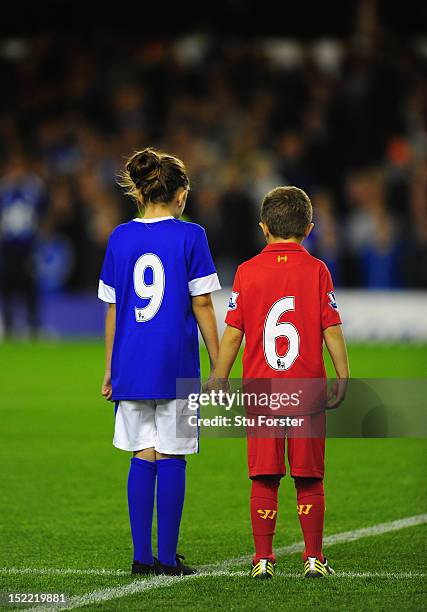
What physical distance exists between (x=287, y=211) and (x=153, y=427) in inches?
39.1

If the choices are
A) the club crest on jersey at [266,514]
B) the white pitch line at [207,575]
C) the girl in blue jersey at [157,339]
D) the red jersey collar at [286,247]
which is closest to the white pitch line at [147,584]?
the white pitch line at [207,575]

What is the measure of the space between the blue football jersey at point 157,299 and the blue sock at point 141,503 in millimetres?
294

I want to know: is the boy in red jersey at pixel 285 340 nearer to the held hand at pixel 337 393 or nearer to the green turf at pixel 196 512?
the held hand at pixel 337 393

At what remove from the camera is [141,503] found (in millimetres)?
5289

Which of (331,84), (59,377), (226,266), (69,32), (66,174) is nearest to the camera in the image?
(59,377)

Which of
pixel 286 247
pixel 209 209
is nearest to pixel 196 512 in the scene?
pixel 286 247

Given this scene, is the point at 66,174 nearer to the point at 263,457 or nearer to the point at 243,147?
the point at 243,147

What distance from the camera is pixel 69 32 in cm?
2330

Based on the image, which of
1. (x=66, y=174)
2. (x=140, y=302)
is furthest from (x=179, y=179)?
(x=66, y=174)

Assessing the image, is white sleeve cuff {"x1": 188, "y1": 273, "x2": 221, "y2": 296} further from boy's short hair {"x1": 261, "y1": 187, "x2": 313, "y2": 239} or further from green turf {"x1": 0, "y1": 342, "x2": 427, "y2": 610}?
green turf {"x1": 0, "y1": 342, "x2": 427, "y2": 610}

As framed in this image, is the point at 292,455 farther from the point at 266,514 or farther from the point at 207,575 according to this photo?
the point at 207,575

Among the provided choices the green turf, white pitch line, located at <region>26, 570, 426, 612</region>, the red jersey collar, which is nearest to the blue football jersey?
the red jersey collar

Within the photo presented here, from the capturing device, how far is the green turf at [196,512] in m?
5.01

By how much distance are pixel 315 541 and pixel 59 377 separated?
27.0 feet
